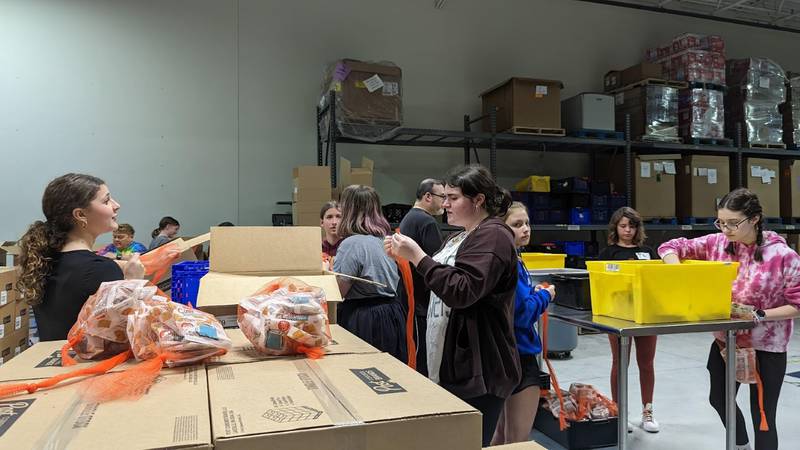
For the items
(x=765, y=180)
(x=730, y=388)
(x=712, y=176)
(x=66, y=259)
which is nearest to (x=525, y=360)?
(x=730, y=388)

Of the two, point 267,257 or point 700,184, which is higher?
point 700,184

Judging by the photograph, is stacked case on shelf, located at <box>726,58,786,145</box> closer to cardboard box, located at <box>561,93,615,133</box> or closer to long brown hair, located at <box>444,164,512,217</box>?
cardboard box, located at <box>561,93,615,133</box>

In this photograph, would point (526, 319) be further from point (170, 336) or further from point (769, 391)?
point (170, 336)

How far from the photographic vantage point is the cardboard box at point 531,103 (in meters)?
6.02

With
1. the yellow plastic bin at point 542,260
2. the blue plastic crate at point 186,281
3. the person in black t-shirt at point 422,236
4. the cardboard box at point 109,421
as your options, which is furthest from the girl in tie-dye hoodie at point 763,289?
the cardboard box at point 109,421

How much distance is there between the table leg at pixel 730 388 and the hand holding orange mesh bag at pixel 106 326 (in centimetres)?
239

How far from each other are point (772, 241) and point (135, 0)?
638cm

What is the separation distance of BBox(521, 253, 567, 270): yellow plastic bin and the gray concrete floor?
2.95 feet

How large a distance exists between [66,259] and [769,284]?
2.81 meters

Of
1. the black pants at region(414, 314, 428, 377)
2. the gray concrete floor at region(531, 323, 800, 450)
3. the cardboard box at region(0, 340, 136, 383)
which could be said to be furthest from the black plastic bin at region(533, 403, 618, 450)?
the cardboard box at region(0, 340, 136, 383)

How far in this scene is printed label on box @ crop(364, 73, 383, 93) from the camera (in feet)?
17.8

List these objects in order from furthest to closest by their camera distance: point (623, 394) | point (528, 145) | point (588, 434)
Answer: point (528, 145)
point (588, 434)
point (623, 394)

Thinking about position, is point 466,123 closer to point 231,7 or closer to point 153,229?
point 231,7

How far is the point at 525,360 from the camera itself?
2131 millimetres
